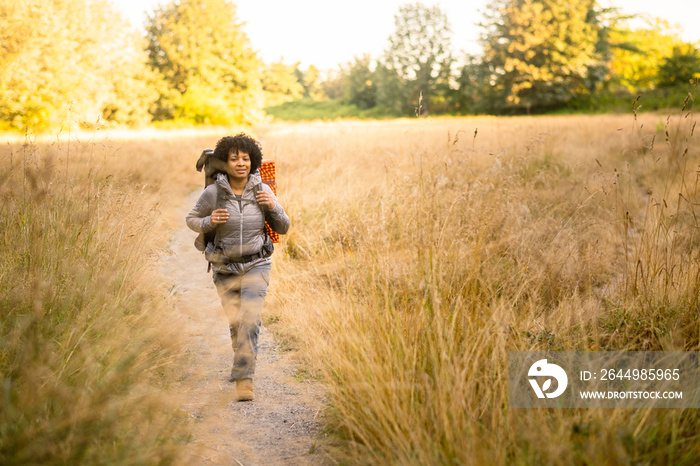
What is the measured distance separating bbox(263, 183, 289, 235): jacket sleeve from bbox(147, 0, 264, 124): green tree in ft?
92.6

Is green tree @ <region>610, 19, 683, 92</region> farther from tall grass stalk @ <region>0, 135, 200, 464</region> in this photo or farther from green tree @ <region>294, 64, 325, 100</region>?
green tree @ <region>294, 64, 325, 100</region>

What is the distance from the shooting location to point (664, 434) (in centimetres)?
186

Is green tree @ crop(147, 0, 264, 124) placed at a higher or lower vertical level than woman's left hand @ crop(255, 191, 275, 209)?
higher

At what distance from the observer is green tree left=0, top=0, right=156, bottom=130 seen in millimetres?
14250

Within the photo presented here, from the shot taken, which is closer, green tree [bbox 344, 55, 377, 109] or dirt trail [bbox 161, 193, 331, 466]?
dirt trail [bbox 161, 193, 331, 466]

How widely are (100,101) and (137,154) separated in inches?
541

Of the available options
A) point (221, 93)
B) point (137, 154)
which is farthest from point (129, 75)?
point (137, 154)

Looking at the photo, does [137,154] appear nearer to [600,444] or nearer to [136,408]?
[136,408]

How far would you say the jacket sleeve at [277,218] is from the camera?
350cm

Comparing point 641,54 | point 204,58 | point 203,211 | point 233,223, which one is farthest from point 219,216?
point 641,54

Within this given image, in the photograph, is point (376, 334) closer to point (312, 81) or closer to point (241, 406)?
point (241, 406)

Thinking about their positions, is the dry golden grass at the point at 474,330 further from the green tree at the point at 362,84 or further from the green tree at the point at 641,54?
the green tree at the point at 362,84

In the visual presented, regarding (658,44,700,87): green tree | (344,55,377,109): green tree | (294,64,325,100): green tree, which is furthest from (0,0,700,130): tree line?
(294,64,325,100): green tree

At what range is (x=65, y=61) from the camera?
1866 centimetres
